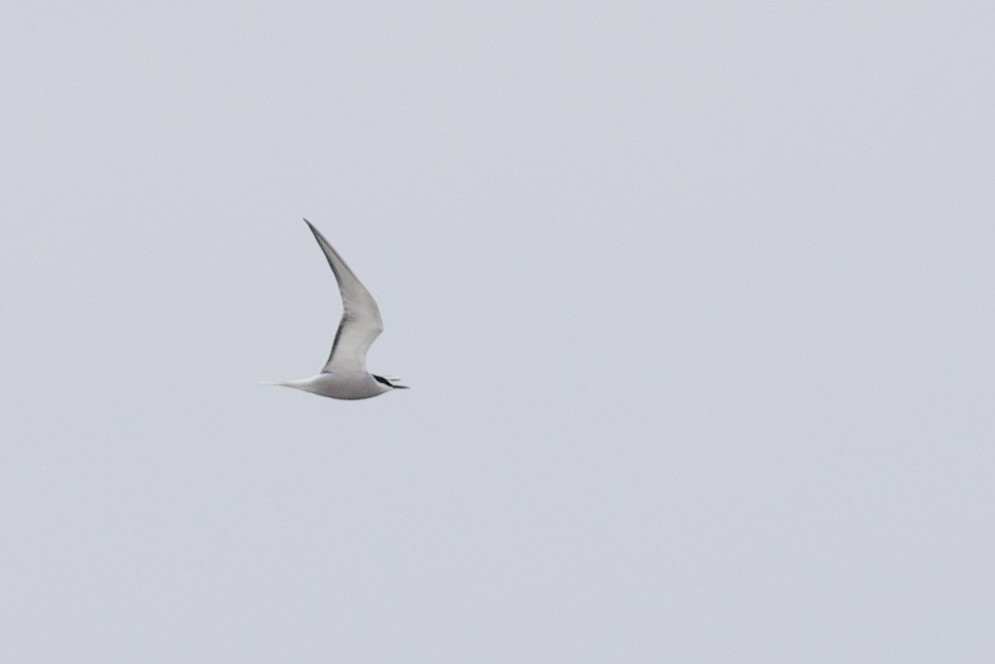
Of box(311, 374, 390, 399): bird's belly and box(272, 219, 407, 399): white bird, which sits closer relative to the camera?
box(272, 219, 407, 399): white bird

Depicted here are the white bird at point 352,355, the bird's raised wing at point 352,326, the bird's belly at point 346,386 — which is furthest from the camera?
the bird's belly at point 346,386

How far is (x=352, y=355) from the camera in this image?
27938 mm

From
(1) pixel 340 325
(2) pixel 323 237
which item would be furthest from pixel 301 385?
(2) pixel 323 237

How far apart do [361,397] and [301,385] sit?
132 cm

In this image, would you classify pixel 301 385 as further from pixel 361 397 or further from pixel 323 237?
pixel 323 237

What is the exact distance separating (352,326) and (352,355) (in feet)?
2.12

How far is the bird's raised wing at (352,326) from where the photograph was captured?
2658cm

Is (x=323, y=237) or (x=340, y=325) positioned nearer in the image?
(x=323, y=237)

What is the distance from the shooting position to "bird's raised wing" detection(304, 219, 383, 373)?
87.2 ft

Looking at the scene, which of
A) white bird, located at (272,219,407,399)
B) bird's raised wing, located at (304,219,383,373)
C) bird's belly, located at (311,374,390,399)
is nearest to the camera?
bird's raised wing, located at (304,219,383,373)

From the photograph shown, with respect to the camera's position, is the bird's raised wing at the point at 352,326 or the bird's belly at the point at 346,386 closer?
the bird's raised wing at the point at 352,326

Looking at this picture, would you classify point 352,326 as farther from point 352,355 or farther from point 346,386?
point 346,386

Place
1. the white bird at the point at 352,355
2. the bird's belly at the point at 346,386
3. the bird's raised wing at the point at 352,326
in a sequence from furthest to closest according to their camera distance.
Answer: the bird's belly at the point at 346,386
the white bird at the point at 352,355
the bird's raised wing at the point at 352,326

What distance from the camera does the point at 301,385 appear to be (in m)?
27.7
